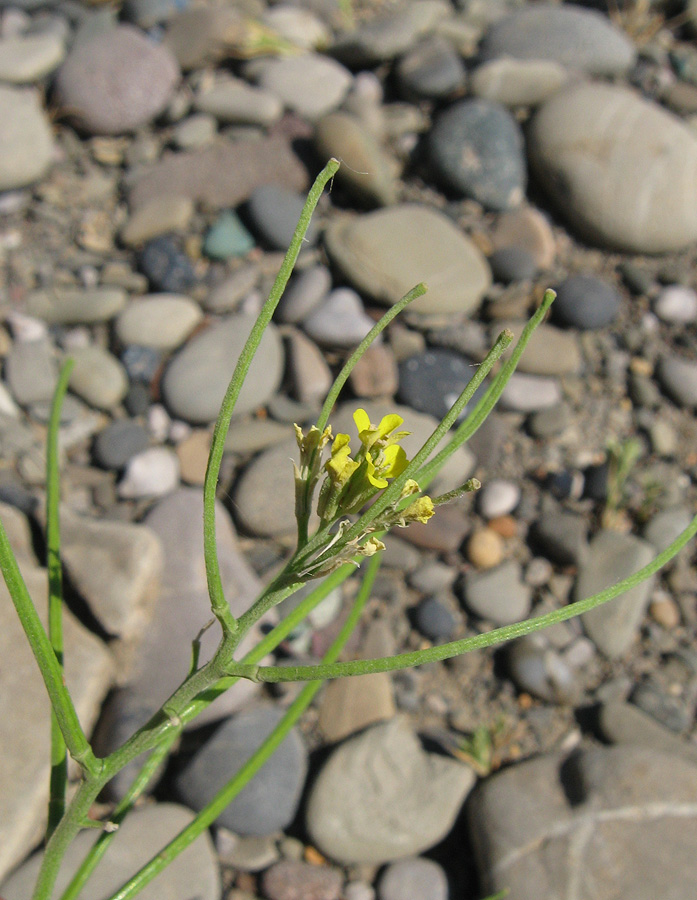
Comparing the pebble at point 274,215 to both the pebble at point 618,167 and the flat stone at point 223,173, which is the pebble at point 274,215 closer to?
the flat stone at point 223,173

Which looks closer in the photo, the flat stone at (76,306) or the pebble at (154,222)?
the flat stone at (76,306)

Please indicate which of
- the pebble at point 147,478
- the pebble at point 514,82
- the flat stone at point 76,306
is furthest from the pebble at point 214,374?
the pebble at point 514,82

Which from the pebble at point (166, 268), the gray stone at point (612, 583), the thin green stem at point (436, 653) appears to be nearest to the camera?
the thin green stem at point (436, 653)

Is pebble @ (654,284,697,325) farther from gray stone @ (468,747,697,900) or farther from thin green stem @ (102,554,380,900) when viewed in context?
thin green stem @ (102,554,380,900)

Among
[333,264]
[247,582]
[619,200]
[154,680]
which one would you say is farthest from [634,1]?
[154,680]

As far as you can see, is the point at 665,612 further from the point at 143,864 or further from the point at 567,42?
the point at 567,42

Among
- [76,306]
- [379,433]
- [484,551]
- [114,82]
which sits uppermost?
[379,433]

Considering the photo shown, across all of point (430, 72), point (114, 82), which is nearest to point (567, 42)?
point (430, 72)
